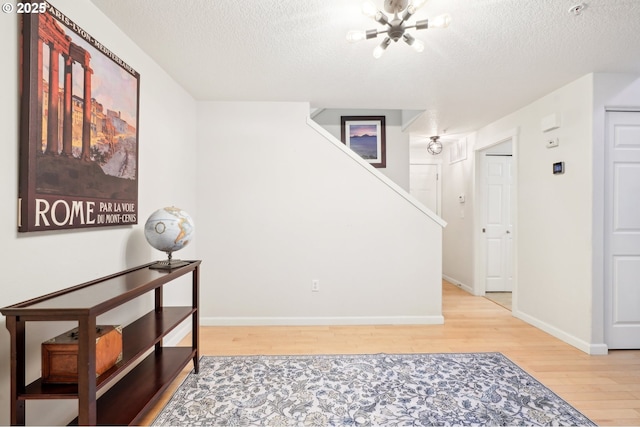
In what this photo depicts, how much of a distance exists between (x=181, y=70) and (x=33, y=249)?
5.84ft

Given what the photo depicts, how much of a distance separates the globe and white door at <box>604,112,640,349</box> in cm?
342

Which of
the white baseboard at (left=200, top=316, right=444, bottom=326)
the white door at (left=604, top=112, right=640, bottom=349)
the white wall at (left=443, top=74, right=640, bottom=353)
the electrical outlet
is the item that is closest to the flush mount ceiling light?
the white wall at (left=443, top=74, right=640, bottom=353)

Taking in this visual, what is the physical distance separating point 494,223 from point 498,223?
2.6 inches

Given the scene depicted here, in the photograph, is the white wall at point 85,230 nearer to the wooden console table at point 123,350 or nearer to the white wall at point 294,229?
the wooden console table at point 123,350

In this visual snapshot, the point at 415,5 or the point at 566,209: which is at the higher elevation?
the point at 415,5

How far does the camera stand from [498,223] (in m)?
4.40

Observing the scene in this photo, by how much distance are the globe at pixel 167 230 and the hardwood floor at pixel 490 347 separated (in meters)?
0.98

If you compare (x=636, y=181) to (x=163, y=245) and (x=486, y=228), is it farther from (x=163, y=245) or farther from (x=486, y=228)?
(x=163, y=245)

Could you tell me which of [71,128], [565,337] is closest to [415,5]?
[71,128]

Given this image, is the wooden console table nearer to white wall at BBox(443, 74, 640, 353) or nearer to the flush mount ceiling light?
white wall at BBox(443, 74, 640, 353)

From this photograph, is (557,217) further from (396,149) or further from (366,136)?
(366,136)

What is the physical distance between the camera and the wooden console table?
3.55 ft

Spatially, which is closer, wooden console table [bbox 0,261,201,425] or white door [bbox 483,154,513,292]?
wooden console table [bbox 0,261,201,425]

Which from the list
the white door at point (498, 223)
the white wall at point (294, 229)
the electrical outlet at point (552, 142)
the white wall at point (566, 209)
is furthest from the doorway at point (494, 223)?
the white wall at point (294, 229)
